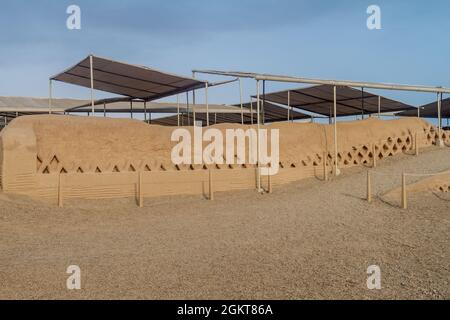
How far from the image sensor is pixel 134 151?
15.7 metres

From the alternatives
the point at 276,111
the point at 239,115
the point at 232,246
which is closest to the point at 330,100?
the point at 276,111

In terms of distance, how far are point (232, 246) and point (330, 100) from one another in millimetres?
19167

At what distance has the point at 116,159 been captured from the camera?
49.8 ft

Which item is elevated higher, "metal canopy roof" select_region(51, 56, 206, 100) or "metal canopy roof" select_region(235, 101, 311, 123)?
"metal canopy roof" select_region(51, 56, 206, 100)

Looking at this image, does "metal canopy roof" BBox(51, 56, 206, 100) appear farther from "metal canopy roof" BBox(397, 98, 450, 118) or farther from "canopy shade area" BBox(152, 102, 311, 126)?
"metal canopy roof" BBox(397, 98, 450, 118)

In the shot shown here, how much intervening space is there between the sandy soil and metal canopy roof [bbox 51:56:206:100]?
612 cm

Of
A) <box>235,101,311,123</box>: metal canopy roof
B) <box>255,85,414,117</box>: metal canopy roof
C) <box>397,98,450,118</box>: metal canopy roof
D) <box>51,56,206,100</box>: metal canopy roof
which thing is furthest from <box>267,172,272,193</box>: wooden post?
<box>397,98,450,118</box>: metal canopy roof

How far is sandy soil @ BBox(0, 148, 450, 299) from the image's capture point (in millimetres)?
6535

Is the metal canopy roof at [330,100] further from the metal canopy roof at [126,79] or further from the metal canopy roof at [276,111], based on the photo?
the metal canopy roof at [126,79]

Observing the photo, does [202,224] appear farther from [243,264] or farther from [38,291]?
[38,291]

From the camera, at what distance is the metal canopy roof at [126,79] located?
18.5 metres

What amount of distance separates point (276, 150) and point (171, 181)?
4428mm

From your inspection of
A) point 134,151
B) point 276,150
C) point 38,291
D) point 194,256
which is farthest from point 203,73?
point 38,291

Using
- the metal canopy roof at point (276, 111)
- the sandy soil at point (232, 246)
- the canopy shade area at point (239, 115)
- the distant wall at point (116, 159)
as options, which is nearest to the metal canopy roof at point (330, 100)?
the metal canopy roof at point (276, 111)
